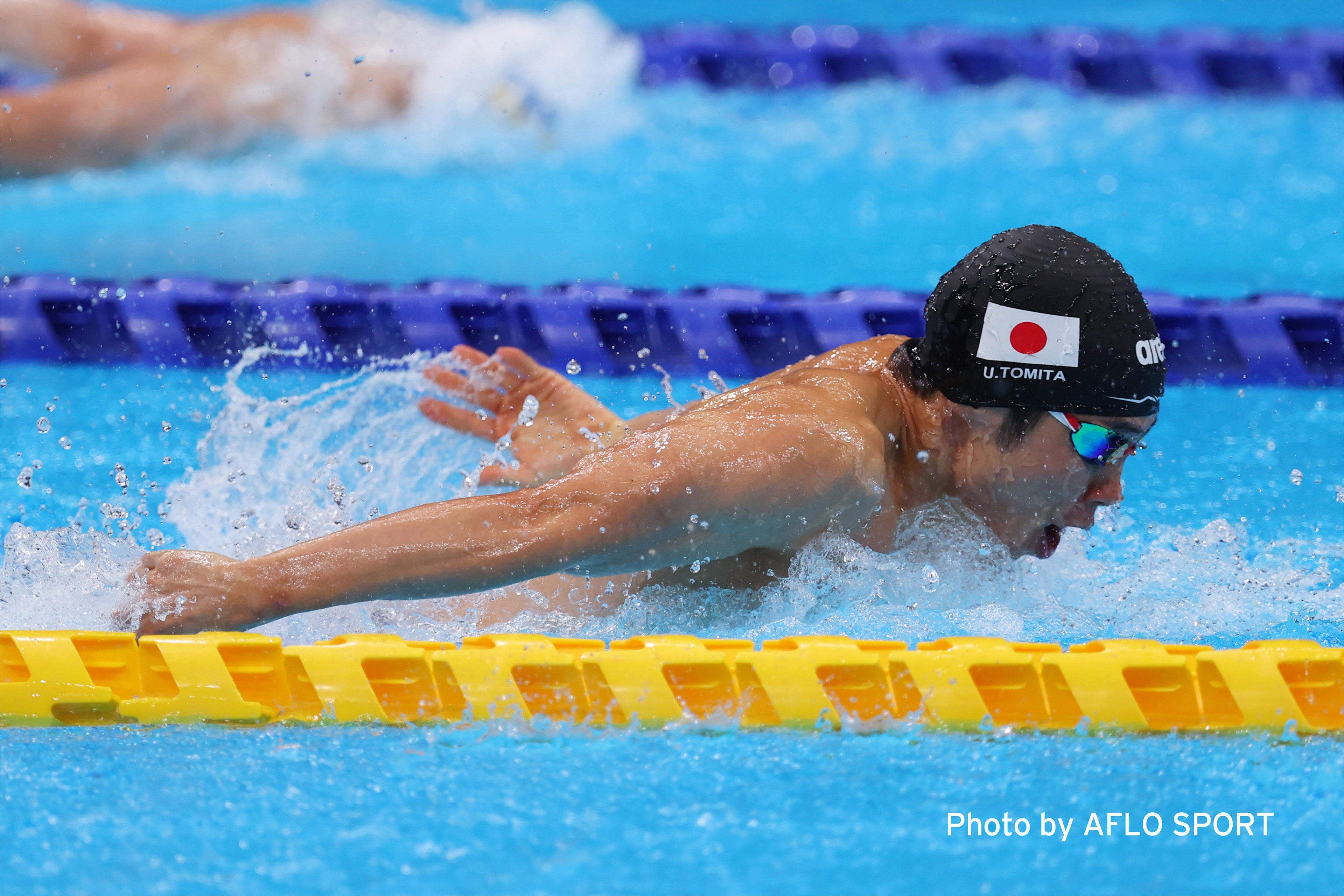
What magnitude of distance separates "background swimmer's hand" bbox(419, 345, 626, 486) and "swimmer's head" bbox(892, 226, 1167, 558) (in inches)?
25.5

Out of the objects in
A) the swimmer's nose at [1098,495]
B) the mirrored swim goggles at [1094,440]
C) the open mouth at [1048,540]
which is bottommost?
the open mouth at [1048,540]

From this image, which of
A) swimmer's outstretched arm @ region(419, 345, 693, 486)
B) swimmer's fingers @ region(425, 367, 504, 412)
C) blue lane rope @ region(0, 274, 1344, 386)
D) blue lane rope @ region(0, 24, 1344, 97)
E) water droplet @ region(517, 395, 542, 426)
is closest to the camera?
swimmer's outstretched arm @ region(419, 345, 693, 486)

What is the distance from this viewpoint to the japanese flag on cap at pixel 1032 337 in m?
2.08

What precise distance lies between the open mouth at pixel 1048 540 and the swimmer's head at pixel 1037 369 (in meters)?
0.06

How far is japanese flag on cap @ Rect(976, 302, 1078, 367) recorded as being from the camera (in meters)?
2.08

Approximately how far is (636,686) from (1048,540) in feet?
2.45

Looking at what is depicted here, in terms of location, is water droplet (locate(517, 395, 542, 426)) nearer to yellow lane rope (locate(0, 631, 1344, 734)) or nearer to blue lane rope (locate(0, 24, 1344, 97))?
yellow lane rope (locate(0, 631, 1344, 734))

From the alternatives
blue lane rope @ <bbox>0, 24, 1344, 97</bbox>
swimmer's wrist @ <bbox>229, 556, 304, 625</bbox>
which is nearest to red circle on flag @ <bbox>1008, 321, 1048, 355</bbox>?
swimmer's wrist @ <bbox>229, 556, 304, 625</bbox>

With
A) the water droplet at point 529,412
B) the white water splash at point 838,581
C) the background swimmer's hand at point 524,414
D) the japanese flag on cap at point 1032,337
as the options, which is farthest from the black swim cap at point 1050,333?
the water droplet at point 529,412

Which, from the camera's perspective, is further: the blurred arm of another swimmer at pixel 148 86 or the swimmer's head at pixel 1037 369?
the blurred arm of another swimmer at pixel 148 86

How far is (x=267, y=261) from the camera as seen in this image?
15.0 feet

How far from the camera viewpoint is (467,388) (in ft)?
9.34

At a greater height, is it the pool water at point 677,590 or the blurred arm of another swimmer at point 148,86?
the blurred arm of another swimmer at point 148,86

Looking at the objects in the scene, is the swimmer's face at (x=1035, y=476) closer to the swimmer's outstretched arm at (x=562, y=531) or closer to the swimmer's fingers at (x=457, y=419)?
the swimmer's outstretched arm at (x=562, y=531)
